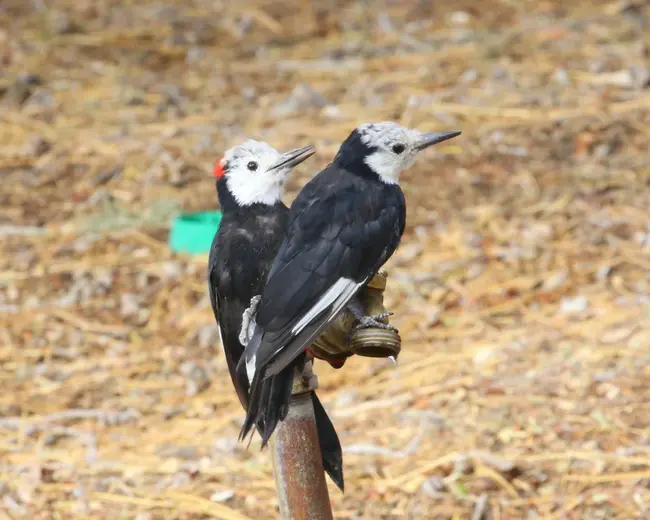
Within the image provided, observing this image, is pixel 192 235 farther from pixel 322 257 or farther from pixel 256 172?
pixel 322 257

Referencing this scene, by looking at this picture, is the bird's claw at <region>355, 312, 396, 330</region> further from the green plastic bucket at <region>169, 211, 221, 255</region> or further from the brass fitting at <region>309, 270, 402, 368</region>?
the green plastic bucket at <region>169, 211, 221, 255</region>

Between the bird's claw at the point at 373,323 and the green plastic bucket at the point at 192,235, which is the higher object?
the bird's claw at the point at 373,323

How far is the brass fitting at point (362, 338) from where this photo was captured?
101 inches

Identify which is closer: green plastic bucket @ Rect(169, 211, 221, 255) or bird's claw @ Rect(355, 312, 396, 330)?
bird's claw @ Rect(355, 312, 396, 330)

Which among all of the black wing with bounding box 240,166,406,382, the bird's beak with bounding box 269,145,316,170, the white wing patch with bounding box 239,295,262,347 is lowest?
the white wing patch with bounding box 239,295,262,347

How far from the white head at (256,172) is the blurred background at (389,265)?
4.48 feet

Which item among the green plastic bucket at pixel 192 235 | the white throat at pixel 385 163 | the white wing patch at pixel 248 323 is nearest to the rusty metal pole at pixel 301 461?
the white wing patch at pixel 248 323

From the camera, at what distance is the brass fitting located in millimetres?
2572

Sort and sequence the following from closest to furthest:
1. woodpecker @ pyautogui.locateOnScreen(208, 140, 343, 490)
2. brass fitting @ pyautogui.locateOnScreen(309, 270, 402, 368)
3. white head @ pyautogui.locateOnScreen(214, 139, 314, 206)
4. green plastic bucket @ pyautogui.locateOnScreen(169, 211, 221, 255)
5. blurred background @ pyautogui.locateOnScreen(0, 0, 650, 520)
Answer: brass fitting @ pyautogui.locateOnScreen(309, 270, 402, 368) < woodpecker @ pyautogui.locateOnScreen(208, 140, 343, 490) < white head @ pyautogui.locateOnScreen(214, 139, 314, 206) < blurred background @ pyautogui.locateOnScreen(0, 0, 650, 520) < green plastic bucket @ pyautogui.locateOnScreen(169, 211, 221, 255)

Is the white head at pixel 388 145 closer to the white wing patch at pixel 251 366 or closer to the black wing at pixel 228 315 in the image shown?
the black wing at pixel 228 315

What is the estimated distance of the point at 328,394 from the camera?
15.1ft

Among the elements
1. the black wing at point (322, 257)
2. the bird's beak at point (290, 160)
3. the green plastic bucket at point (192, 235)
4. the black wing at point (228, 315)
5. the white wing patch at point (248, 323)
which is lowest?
the green plastic bucket at point (192, 235)

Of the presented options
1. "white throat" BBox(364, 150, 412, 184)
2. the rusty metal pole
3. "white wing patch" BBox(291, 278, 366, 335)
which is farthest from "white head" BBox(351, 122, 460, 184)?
the rusty metal pole

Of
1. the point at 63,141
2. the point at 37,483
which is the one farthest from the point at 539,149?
the point at 37,483
